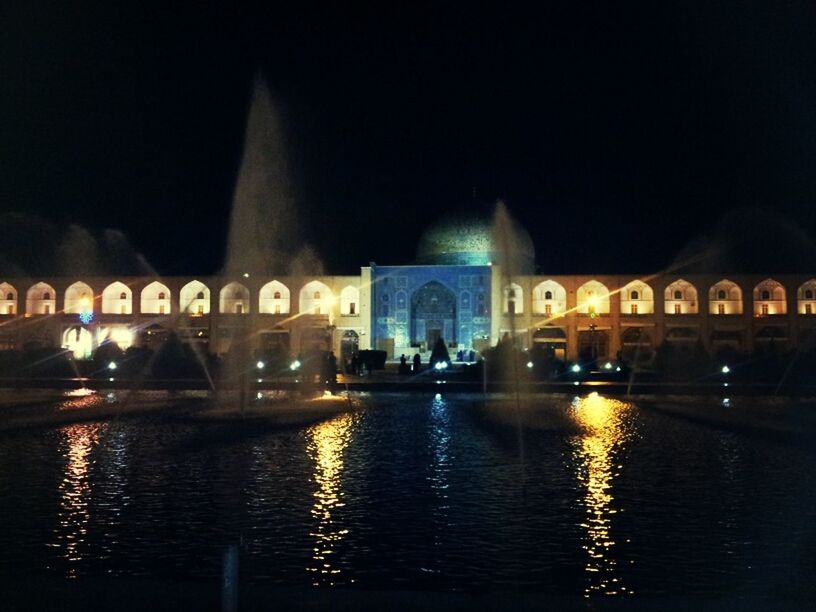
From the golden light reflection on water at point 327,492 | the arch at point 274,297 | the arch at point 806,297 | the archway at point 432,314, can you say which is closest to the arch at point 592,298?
the archway at point 432,314

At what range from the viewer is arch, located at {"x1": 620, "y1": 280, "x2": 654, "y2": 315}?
4416 centimetres

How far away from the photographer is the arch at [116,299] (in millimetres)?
46719

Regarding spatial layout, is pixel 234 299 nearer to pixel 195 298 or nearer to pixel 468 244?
pixel 195 298

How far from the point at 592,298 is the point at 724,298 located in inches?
245

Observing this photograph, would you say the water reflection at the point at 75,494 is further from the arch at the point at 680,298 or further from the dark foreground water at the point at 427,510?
the arch at the point at 680,298

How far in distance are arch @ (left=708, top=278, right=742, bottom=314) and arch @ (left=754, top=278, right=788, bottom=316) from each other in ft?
2.67

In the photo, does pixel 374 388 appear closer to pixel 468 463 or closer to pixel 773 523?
pixel 468 463

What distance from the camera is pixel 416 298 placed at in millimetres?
44844

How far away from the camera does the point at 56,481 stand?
8664 mm

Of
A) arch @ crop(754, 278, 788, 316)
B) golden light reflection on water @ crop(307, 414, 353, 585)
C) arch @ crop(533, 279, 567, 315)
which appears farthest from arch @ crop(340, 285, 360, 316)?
golden light reflection on water @ crop(307, 414, 353, 585)

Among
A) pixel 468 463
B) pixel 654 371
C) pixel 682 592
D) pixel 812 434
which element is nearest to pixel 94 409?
pixel 468 463

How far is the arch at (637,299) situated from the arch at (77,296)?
2646 centimetres

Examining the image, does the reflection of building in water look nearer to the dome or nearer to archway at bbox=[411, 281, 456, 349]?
archway at bbox=[411, 281, 456, 349]

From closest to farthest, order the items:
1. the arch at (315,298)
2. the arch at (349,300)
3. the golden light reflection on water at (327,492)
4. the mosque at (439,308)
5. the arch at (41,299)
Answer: the golden light reflection on water at (327,492) → the mosque at (439,308) → the arch at (349,300) → the arch at (315,298) → the arch at (41,299)
